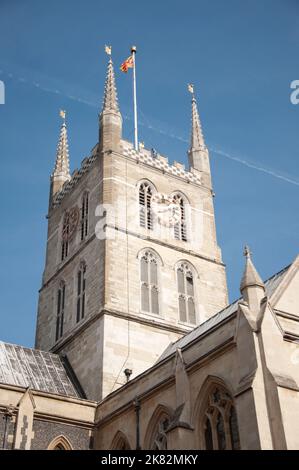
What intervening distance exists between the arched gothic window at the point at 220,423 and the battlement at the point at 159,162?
1994cm

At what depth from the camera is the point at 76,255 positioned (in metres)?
37.5

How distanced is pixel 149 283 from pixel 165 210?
5.51 m

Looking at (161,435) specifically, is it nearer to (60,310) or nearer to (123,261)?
(123,261)

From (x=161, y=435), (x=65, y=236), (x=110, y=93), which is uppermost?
(x=110, y=93)

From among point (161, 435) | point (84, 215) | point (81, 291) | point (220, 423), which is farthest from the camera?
point (84, 215)

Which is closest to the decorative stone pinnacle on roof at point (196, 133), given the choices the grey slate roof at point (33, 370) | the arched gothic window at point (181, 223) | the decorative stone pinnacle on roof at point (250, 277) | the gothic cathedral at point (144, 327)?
the gothic cathedral at point (144, 327)

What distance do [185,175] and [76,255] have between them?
8.92 metres

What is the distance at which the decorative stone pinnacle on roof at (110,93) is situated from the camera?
136ft

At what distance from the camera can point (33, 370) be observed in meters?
31.1

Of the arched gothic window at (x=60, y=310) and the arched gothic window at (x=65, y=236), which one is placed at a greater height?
the arched gothic window at (x=65, y=236)

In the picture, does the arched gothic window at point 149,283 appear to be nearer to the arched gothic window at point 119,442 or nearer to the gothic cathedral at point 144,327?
the gothic cathedral at point 144,327

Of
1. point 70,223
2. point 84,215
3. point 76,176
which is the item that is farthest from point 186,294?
point 76,176

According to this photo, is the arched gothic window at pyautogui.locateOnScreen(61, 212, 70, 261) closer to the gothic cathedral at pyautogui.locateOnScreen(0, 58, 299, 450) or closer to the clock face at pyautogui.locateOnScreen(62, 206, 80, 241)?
the clock face at pyautogui.locateOnScreen(62, 206, 80, 241)

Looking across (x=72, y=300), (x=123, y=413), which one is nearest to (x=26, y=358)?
(x=72, y=300)
